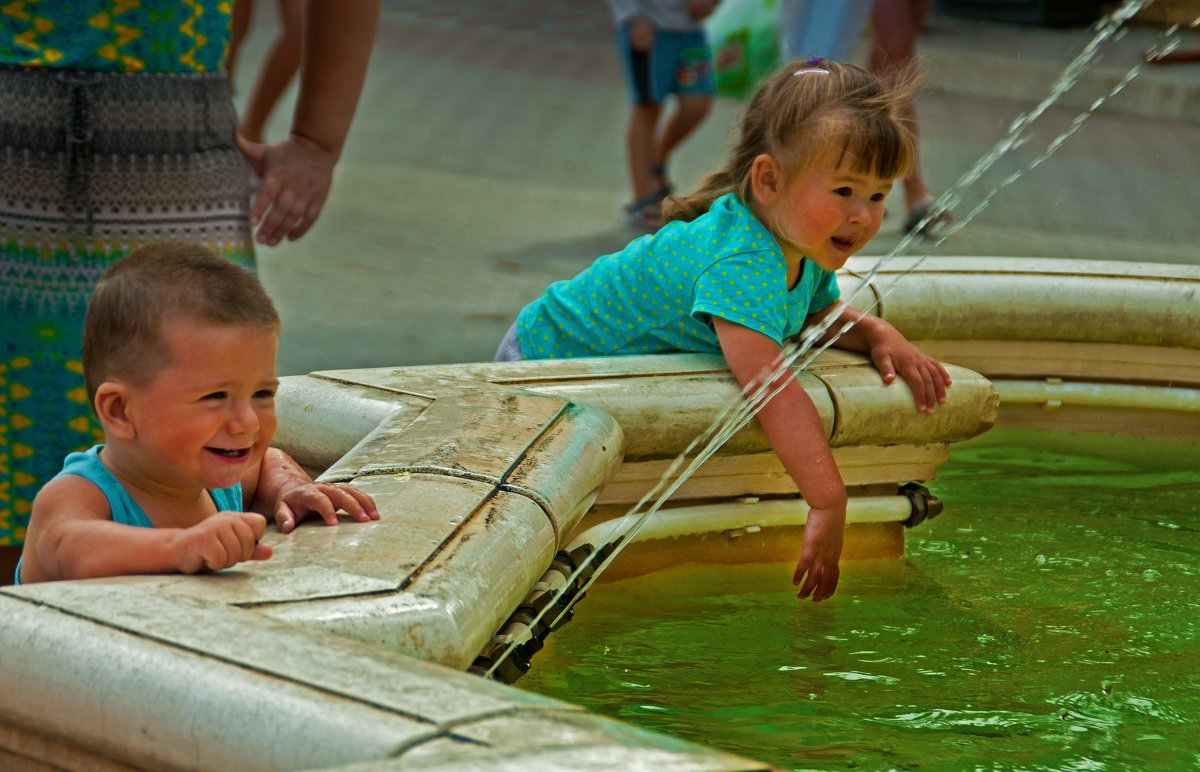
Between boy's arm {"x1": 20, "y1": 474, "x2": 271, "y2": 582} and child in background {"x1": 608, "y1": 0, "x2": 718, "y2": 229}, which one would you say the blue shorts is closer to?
child in background {"x1": 608, "y1": 0, "x2": 718, "y2": 229}

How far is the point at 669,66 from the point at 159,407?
4794 millimetres

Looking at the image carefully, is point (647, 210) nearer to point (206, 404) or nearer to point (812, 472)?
point (812, 472)

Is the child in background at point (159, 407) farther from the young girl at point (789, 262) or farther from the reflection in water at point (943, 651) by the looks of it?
the young girl at point (789, 262)

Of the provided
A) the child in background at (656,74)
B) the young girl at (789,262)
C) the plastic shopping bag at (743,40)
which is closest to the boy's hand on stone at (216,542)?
the young girl at (789,262)

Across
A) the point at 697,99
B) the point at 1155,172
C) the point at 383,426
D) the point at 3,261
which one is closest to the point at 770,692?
the point at 383,426

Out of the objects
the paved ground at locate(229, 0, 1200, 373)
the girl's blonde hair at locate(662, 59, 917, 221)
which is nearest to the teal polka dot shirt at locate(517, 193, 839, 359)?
the girl's blonde hair at locate(662, 59, 917, 221)

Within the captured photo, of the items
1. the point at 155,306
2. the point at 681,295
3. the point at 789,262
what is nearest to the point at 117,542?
the point at 155,306

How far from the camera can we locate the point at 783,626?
2.48m

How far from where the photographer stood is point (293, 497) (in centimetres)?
192

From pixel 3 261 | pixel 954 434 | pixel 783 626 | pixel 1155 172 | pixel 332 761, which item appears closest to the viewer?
pixel 332 761

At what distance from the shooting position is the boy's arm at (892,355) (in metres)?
2.74

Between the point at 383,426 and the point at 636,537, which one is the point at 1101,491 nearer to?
the point at 636,537

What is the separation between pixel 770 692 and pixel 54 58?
4.28 ft

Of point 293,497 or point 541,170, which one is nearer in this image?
point 293,497
